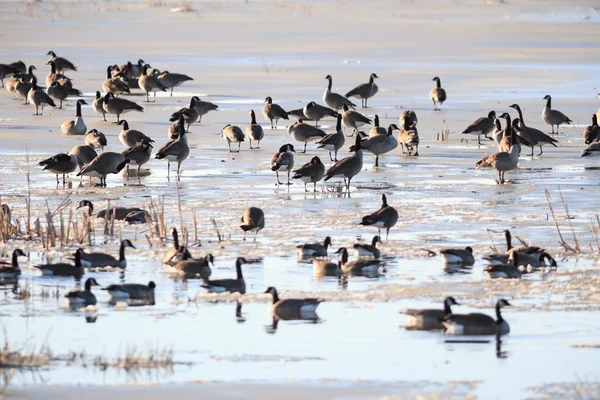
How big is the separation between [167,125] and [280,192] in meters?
10.4

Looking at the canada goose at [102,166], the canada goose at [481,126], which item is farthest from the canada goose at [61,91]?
the canada goose at [102,166]

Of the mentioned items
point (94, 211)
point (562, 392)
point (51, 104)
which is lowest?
point (562, 392)

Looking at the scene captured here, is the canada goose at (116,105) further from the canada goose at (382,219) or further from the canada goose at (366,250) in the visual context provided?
the canada goose at (366,250)

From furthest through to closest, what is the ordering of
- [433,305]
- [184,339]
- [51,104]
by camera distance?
[51,104]
[433,305]
[184,339]

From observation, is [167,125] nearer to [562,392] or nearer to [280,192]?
[280,192]

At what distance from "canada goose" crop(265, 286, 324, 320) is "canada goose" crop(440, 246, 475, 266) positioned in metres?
2.77

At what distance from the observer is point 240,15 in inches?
3091

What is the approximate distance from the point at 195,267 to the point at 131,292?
1409mm

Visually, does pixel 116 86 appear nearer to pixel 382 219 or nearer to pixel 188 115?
pixel 188 115

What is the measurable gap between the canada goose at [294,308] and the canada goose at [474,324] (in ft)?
4.83

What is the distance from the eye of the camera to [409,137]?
25766 millimetres

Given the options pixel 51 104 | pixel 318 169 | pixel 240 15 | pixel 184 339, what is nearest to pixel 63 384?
pixel 184 339

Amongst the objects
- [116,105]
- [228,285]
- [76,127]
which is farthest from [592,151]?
[228,285]

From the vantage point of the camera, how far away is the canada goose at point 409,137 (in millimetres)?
25688
